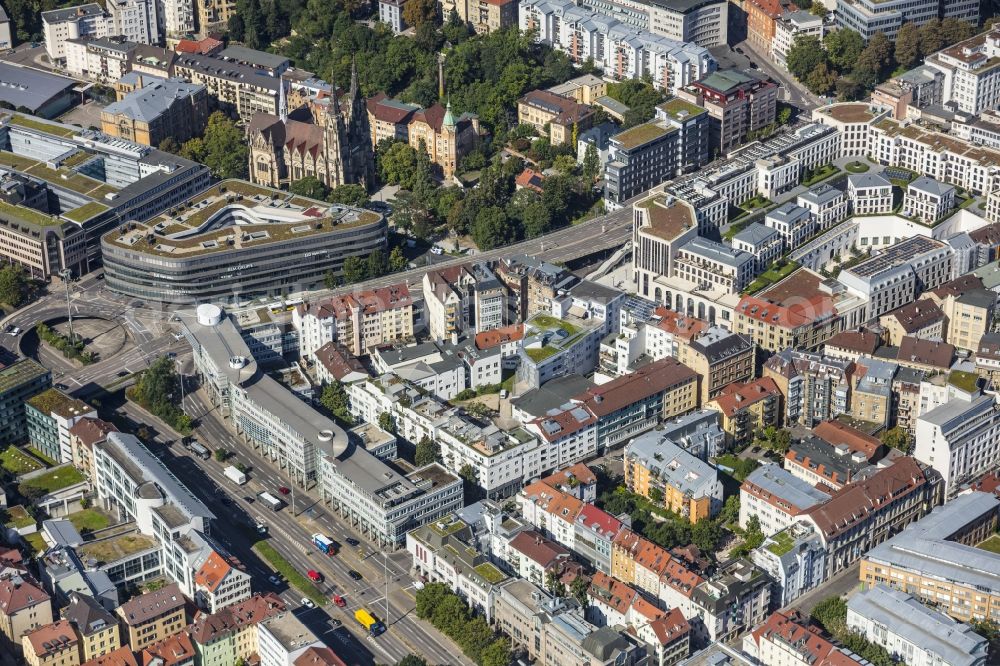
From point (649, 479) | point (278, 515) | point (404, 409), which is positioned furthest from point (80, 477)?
point (649, 479)

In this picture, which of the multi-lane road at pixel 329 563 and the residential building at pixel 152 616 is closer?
the residential building at pixel 152 616

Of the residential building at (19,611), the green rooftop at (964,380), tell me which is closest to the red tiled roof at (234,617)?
the residential building at (19,611)

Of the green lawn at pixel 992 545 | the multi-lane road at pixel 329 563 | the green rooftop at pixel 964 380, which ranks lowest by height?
the multi-lane road at pixel 329 563

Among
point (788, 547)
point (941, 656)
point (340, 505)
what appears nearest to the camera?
point (941, 656)

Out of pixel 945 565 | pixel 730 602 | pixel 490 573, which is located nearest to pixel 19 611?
pixel 490 573

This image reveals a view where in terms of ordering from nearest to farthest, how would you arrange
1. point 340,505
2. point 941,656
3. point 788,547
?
point 941,656 < point 788,547 < point 340,505

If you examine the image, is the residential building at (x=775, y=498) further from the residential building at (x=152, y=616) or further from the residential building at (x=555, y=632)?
the residential building at (x=152, y=616)

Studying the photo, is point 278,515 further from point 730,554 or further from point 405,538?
point 730,554

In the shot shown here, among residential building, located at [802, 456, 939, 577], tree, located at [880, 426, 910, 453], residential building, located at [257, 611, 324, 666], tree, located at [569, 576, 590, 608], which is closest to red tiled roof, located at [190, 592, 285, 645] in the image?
residential building, located at [257, 611, 324, 666]

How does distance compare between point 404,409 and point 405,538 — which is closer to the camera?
point 405,538
